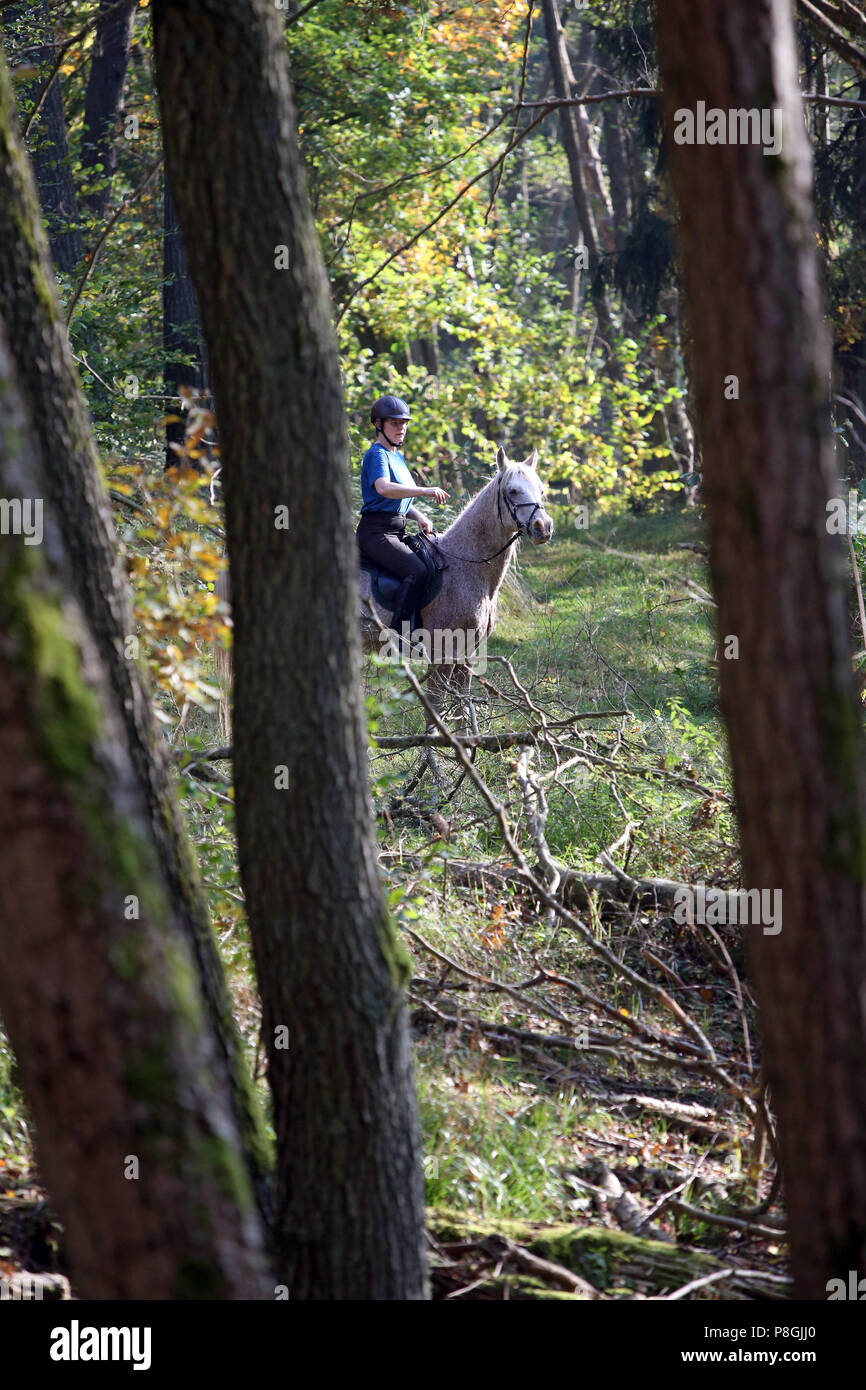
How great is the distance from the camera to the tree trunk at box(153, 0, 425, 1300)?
3016 millimetres

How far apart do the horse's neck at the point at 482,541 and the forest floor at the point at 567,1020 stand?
3.17 ft

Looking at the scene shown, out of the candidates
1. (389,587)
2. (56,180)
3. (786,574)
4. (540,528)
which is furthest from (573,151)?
(786,574)

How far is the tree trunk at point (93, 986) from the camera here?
2102mm

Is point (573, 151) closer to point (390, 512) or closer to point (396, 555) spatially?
point (390, 512)

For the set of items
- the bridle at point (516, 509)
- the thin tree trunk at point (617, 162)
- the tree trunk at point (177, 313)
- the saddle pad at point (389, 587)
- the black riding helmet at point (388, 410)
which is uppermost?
the thin tree trunk at point (617, 162)

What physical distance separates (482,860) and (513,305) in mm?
16091

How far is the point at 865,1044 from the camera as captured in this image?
257cm

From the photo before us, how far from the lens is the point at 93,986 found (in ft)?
6.94

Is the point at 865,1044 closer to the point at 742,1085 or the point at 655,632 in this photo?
the point at 742,1085

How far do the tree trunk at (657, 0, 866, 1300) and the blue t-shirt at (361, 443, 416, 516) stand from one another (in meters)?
6.80

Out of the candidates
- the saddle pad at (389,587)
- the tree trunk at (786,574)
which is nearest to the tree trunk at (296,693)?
the tree trunk at (786,574)

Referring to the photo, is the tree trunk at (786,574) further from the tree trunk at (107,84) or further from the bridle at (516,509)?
the tree trunk at (107,84)

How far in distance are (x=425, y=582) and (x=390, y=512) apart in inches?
23.6
